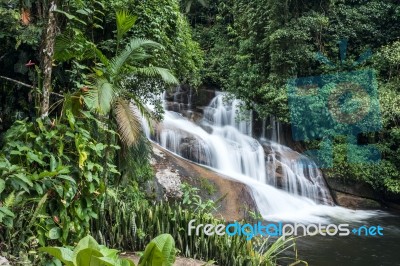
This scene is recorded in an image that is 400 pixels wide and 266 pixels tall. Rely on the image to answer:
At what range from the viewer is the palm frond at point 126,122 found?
511 cm

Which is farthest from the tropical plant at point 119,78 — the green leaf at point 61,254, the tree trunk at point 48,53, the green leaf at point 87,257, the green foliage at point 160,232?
the green leaf at point 87,257

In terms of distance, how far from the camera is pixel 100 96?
4.60 m

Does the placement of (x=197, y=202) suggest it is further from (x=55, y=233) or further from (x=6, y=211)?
(x=6, y=211)

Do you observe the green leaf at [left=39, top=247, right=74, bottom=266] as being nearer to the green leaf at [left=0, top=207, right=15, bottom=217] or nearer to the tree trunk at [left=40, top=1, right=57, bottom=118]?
the green leaf at [left=0, top=207, right=15, bottom=217]

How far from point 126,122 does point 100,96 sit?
0.65m

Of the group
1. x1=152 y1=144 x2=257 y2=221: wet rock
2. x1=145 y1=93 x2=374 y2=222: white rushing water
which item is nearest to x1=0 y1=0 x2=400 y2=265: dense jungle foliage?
x1=152 y1=144 x2=257 y2=221: wet rock

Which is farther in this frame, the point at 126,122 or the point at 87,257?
the point at 126,122

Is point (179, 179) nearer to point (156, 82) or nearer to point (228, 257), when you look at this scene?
point (156, 82)

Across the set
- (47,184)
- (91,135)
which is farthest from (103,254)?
(91,135)

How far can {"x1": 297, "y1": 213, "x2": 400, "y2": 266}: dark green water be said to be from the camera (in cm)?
724

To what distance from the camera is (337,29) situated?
A: 47.4 feet

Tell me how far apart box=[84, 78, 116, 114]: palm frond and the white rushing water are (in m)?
6.36

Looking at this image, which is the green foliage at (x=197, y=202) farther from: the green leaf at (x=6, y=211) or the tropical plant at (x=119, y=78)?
the green leaf at (x=6, y=211)

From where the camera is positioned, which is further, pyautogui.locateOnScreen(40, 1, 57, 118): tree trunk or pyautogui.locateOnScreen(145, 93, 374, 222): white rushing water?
pyautogui.locateOnScreen(145, 93, 374, 222): white rushing water
